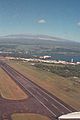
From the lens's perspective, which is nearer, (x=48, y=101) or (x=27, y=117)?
(x=27, y=117)

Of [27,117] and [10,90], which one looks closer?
[27,117]

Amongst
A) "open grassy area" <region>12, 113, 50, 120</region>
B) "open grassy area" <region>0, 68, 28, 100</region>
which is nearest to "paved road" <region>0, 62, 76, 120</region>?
"open grassy area" <region>12, 113, 50, 120</region>

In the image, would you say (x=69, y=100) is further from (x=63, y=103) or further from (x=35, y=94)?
(x=35, y=94)

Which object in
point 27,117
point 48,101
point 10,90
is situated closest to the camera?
point 27,117

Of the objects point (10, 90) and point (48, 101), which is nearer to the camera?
point (48, 101)

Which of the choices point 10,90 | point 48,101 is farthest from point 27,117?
A: point 10,90

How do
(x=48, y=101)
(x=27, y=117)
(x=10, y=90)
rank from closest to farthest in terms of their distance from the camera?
(x=27, y=117) < (x=48, y=101) < (x=10, y=90)

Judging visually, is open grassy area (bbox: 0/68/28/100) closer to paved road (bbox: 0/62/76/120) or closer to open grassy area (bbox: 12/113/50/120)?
paved road (bbox: 0/62/76/120)

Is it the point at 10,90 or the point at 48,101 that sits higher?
the point at 10,90

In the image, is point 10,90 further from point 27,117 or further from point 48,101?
point 27,117
